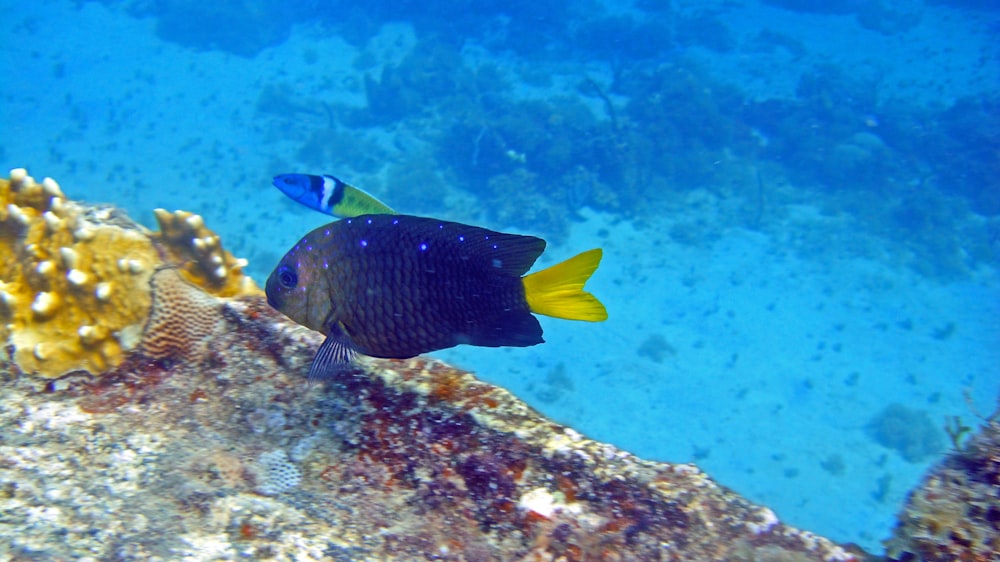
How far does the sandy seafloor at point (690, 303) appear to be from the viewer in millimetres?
12266

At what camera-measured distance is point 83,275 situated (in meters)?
2.84

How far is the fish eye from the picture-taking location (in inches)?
79.9

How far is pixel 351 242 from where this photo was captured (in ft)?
6.44

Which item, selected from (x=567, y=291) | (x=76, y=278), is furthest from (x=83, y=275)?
(x=567, y=291)

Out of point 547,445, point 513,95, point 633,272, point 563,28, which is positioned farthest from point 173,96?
point 547,445

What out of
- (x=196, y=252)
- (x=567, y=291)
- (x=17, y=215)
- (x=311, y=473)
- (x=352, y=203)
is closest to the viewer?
(x=567, y=291)

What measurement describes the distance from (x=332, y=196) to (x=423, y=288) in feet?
7.47

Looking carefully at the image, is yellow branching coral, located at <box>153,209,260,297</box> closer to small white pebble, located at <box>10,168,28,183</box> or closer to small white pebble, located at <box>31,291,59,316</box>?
small white pebble, located at <box>31,291,59,316</box>

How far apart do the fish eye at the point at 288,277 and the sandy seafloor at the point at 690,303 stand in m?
9.59

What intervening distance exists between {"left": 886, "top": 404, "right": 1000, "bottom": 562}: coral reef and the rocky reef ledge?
38 cm

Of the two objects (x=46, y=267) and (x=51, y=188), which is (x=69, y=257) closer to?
(x=46, y=267)

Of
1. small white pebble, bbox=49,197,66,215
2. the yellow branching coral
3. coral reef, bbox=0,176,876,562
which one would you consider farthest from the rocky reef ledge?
small white pebble, bbox=49,197,66,215

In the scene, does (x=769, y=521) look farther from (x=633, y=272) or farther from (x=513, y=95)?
(x=513, y=95)

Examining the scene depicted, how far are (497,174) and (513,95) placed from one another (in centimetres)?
700
